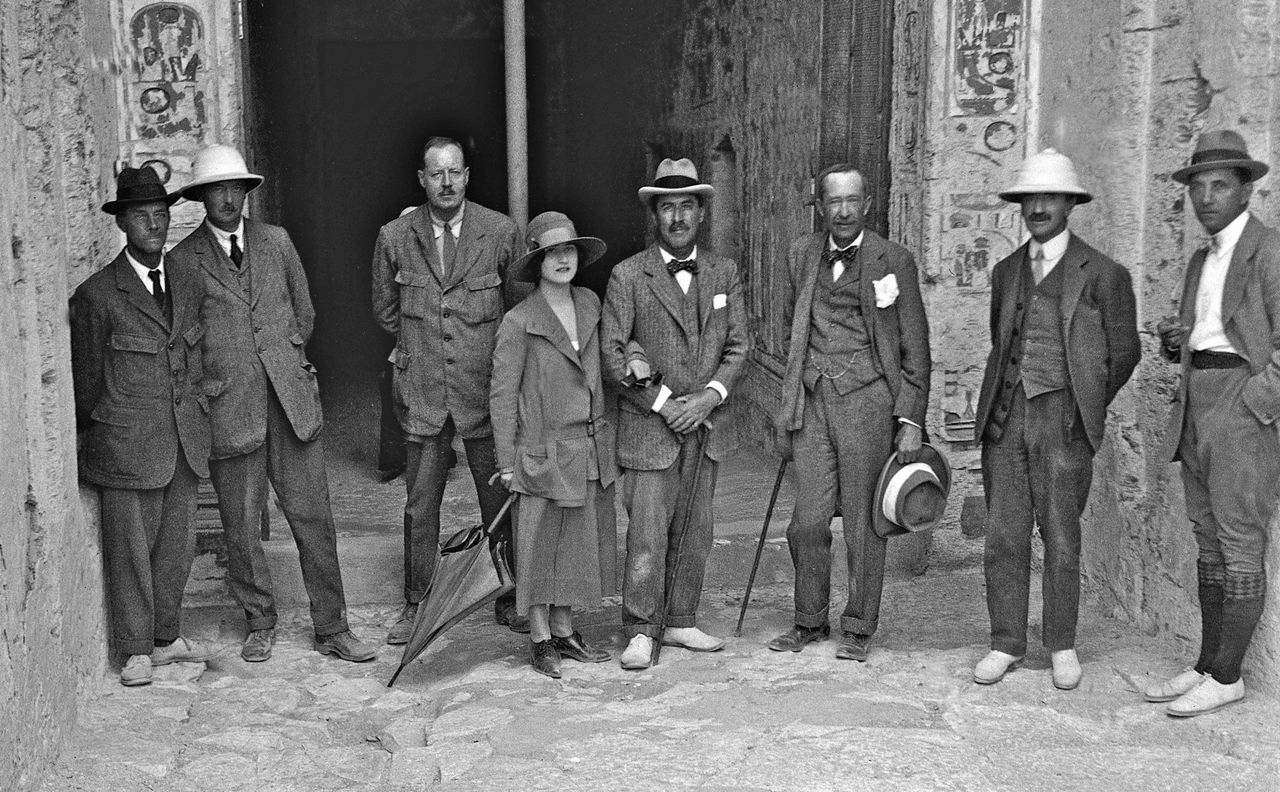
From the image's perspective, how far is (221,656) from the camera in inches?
224

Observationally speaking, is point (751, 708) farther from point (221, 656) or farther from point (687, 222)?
point (221, 656)

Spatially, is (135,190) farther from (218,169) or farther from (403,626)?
(403,626)

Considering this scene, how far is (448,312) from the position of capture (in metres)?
5.70

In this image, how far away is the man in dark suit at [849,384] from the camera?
5.30 metres

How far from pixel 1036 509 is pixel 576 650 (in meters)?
1.73

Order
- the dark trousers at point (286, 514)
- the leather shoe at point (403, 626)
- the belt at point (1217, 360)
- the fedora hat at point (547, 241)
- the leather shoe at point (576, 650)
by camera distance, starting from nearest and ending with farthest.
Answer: the belt at point (1217, 360)
the fedora hat at point (547, 241)
the leather shoe at point (576, 650)
the dark trousers at point (286, 514)
the leather shoe at point (403, 626)

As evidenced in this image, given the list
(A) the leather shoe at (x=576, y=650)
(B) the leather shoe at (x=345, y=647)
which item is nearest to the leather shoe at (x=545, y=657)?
(A) the leather shoe at (x=576, y=650)

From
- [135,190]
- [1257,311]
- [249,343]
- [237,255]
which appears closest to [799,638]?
[1257,311]

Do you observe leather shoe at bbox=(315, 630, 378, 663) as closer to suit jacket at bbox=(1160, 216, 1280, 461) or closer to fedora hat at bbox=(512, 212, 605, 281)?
fedora hat at bbox=(512, 212, 605, 281)

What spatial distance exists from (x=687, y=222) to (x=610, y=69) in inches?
261

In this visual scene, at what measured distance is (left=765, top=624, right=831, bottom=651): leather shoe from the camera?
5.55 m

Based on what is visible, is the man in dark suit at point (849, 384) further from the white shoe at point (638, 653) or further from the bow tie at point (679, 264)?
the white shoe at point (638, 653)

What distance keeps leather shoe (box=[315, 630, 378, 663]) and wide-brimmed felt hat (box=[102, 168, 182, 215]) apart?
177cm

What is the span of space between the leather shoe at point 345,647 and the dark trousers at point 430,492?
0.30m
